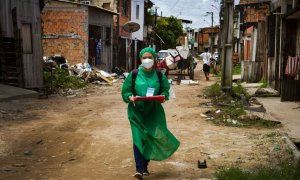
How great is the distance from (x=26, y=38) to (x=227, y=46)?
678 cm

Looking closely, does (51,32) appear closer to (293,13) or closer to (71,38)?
(71,38)

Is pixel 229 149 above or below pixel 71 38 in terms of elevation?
below

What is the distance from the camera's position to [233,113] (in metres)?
9.94

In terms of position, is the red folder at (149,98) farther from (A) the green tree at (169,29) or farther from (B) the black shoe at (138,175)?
(A) the green tree at (169,29)

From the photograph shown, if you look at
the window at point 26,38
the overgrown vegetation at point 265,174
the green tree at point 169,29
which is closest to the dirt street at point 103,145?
the overgrown vegetation at point 265,174

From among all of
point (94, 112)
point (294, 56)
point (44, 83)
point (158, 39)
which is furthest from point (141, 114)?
point (158, 39)

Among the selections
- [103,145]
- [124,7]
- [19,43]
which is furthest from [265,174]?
[124,7]

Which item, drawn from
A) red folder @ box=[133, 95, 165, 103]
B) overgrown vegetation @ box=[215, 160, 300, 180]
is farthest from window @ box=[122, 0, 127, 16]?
overgrown vegetation @ box=[215, 160, 300, 180]

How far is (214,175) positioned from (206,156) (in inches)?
46.5

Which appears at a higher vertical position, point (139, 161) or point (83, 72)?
point (83, 72)

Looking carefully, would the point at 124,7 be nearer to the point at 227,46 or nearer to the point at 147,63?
the point at 227,46

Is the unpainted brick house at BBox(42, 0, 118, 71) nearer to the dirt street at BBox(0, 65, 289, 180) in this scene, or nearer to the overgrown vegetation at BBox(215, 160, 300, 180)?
the dirt street at BBox(0, 65, 289, 180)

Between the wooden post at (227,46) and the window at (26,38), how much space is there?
6.61 m

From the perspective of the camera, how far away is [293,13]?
12.3 m
